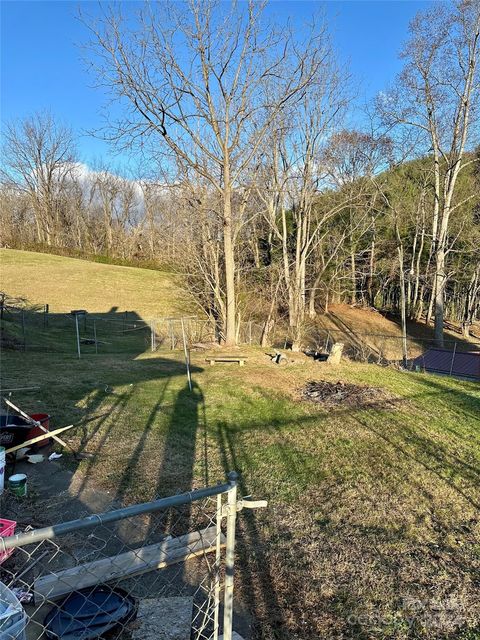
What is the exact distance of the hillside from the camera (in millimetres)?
27000

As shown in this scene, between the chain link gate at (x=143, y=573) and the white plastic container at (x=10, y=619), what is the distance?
0.43 feet

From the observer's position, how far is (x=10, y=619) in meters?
2.10

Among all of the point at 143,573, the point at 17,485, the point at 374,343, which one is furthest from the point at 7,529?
the point at 374,343

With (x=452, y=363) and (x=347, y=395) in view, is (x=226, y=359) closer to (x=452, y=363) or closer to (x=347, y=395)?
(x=347, y=395)

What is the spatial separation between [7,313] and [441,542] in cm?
2064

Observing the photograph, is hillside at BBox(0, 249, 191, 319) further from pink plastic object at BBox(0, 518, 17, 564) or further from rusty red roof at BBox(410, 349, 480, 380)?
pink plastic object at BBox(0, 518, 17, 564)

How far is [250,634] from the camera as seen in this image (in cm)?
282

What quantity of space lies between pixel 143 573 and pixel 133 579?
0.09m

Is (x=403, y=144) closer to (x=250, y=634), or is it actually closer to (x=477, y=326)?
(x=477, y=326)

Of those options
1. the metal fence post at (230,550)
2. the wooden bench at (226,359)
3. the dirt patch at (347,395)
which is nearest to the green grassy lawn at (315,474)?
the dirt patch at (347,395)

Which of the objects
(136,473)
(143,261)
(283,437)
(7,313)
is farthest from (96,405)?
(143,261)

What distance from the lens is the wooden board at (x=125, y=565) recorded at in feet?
9.81

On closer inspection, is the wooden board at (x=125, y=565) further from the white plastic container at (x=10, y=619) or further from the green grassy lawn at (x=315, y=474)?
the white plastic container at (x=10, y=619)

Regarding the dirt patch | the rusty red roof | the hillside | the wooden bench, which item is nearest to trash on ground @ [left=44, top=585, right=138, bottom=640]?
the dirt patch
